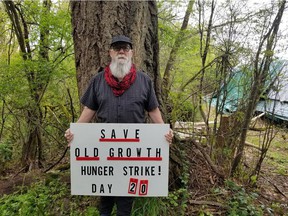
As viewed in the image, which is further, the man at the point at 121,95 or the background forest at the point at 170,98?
the background forest at the point at 170,98

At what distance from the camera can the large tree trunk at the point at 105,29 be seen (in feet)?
8.90

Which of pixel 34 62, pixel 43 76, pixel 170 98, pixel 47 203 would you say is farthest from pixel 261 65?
pixel 34 62

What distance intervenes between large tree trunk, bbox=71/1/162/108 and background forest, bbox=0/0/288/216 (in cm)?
1

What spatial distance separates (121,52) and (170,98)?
237 cm

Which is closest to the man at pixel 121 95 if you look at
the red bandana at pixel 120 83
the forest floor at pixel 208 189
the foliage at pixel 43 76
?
the red bandana at pixel 120 83

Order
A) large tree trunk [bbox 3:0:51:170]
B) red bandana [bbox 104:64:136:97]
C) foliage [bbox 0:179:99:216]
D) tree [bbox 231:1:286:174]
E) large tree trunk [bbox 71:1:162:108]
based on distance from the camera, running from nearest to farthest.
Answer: red bandana [bbox 104:64:136:97] → large tree trunk [bbox 71:1:162:108] → foliage [bbox 0:179:99:216] → tree [bbox 231:1:286:174] → large tree trunk [bbox 3:0:51:170]

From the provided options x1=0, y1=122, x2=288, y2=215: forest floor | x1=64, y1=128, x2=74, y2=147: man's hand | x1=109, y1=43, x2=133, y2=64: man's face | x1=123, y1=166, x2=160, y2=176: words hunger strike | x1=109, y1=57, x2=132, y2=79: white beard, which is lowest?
x1=0, y1=122, x2=288, y2=215: forest floor

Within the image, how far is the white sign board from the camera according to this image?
7.80ft

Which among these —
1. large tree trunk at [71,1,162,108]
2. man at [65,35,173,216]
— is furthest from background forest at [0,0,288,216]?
man at [65,35,173,216]

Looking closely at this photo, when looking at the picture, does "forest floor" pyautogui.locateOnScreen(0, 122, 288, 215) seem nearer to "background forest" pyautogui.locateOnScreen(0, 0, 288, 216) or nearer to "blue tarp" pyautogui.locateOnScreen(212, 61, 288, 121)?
"background forest" pyautogui.locateOnScreen(0, 0, 288, 216)

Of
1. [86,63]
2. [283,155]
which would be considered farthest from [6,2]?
[283,155]

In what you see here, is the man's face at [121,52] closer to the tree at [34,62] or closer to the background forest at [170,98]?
the background forest at [170,98]

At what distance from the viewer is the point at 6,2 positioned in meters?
5.00

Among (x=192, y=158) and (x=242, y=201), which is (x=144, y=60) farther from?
(x=242, y=201)
